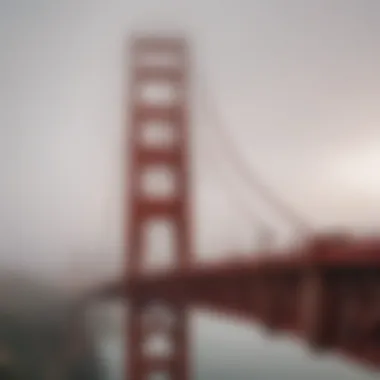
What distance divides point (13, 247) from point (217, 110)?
1.25 ft

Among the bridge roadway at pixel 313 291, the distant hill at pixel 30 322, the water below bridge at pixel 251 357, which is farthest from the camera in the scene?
the distant hill at pixel 30 322

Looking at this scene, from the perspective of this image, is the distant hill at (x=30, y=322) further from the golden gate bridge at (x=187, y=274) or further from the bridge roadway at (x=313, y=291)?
the bridge roadway at (x=313, y=291)

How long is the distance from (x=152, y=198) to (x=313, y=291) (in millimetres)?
425

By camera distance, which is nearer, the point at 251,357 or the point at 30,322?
the point at 251,357

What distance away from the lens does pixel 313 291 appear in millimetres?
982

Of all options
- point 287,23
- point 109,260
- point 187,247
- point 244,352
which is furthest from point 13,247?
point 287,23

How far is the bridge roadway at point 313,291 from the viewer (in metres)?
0.94

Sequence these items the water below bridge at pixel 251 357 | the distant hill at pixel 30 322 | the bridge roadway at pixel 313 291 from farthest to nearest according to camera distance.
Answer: the distant hill at pixel 30 322 → the water below bridge at pixel 251 357 → the bridge roadway at pixel 313 291

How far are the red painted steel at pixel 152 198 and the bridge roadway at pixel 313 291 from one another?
11cm

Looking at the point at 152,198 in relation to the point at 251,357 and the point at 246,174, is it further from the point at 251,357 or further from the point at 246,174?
the point at 251,357

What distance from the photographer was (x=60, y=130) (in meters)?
1.29

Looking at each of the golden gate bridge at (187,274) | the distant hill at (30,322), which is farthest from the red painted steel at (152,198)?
the distant hill at (30,322)

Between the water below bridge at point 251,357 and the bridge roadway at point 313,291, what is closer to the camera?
the bridge roadway at point 313,291

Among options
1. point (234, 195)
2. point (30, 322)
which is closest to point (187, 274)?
point (234, 195)
